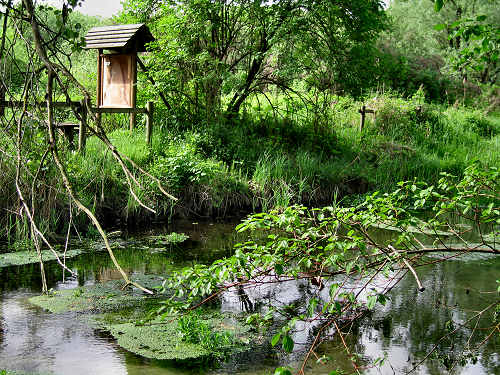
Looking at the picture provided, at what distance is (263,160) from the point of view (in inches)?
458

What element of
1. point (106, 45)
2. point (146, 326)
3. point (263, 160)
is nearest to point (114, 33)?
point (106, 45)

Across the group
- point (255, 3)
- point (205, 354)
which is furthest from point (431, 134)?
point (205, 354)

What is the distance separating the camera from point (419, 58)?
23.8 m

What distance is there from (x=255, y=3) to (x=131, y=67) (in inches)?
118

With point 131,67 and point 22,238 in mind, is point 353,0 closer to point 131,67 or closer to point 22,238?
point 131,67

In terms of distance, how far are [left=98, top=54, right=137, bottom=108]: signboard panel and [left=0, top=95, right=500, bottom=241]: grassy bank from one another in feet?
2.40

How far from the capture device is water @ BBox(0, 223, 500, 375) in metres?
4.41

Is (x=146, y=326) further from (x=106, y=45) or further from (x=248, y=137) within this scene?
(x=248, y=137)

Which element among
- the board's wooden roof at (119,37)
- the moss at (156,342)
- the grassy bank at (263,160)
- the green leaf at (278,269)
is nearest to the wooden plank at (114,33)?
the board's wooden roof at (119,37)

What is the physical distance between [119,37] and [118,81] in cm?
83

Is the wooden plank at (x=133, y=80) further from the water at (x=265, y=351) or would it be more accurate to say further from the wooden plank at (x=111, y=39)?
the water at (x=265, y=351)

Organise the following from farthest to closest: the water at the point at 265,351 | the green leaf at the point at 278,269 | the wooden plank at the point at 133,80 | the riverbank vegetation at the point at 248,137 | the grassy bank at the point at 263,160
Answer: the wooden plank at the point at 133,80 → the grassy bank at the point at 263,160 → the riverbank vegetation at the point at 248,137 → the water at the point at 265,351 → the green leaf at the point at 278,269

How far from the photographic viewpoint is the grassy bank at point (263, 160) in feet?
31.1

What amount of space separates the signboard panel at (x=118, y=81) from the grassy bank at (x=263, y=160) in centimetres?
73
